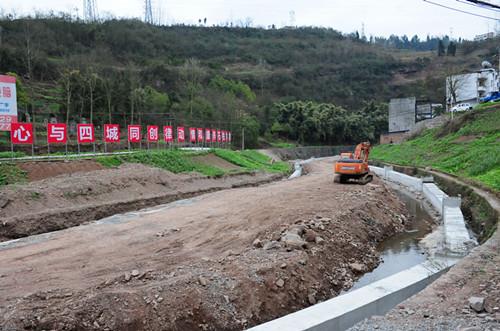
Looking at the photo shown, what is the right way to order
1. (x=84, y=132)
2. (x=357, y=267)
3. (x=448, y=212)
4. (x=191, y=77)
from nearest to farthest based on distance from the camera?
(x=357, y=267), (x=448, y=212), (x=84, y=132), (x=191, y=77)

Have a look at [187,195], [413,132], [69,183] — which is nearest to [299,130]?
[413,132]

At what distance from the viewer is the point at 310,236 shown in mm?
11375

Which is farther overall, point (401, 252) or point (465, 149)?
point (465, 149)

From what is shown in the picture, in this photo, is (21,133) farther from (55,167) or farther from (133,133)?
(133,133)

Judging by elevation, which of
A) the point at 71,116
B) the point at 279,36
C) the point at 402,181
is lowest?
the point at 402,181

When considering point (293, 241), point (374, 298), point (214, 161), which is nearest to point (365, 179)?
point (293, 241)

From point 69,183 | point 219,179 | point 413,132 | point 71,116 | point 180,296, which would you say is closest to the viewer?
point 180,296

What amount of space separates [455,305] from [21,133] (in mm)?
19593

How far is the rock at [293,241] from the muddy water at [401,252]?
161 cm

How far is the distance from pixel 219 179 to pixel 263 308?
70.5 ft

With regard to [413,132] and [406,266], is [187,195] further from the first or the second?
[413,132]

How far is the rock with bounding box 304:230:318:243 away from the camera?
1127 cm

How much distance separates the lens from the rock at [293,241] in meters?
10.5

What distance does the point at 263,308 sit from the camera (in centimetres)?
817
